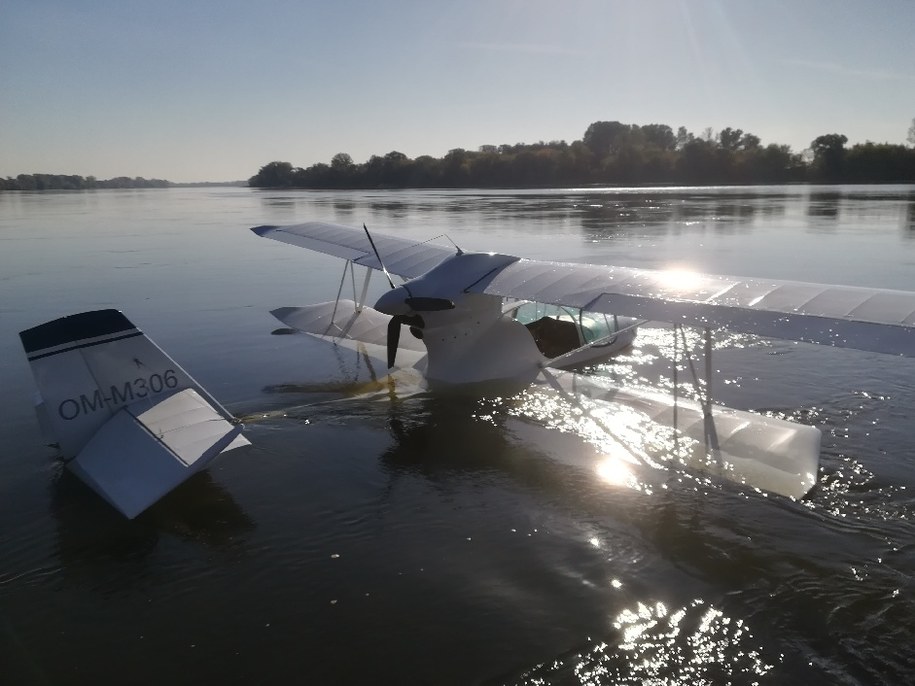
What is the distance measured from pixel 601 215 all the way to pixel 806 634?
5060 cm

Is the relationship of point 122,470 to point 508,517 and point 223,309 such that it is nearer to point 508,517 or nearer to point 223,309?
point 508,517

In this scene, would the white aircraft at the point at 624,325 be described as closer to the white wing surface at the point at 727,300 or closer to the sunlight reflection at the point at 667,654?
the white wing surface at the point at 727,300

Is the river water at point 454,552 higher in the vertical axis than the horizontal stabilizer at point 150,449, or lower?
lower

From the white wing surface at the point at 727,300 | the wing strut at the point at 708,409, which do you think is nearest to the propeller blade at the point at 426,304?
the white wing surface at the point at 727,300

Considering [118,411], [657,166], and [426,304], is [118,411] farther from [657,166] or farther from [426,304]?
[657,166]

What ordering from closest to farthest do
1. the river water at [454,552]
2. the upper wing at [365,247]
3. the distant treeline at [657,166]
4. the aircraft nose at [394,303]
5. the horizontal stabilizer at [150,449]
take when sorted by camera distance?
1. the river water at [454,552]
2. the horizontal stabilizer at [150,449]
3. the aircraft nose at [394,303]
4. the upper wing at [365,247]
5. the distant treeline at [657,166]

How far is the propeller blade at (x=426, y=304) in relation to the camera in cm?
1059

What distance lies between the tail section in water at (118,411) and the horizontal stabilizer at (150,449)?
11 mm

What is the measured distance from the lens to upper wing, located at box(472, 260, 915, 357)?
Answer: 750 cm

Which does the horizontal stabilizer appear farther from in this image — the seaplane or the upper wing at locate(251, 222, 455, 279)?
the upper wing at locate(251, 222, 455, 279)

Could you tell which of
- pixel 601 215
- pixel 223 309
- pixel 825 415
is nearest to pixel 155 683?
pixel 825 415

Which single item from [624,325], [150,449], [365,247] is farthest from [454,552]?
[365,247]

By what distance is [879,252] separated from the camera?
1092 inches

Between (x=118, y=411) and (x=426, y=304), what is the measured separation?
4695mm
